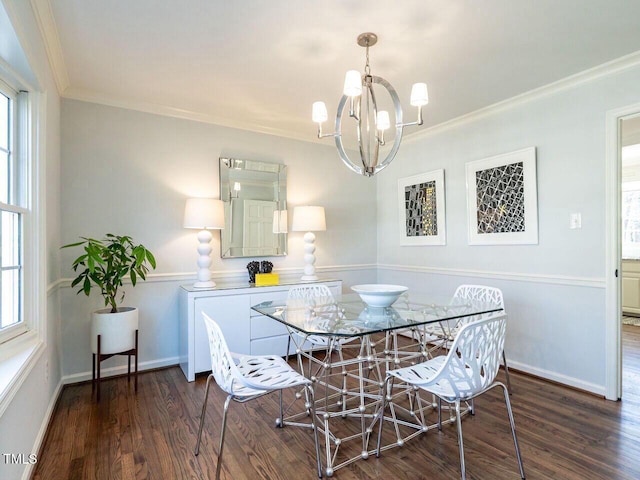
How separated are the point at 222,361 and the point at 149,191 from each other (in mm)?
2155

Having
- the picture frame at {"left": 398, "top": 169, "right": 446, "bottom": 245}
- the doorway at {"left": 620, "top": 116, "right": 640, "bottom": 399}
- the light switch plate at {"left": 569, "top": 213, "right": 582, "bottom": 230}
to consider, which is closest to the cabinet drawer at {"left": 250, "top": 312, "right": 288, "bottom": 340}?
the picture frame at {"left": 398, "top": 169, "right": 446, "bottom": 245}

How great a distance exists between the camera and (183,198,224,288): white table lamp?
3174mm

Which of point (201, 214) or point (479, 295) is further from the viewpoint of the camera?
point (201, 214)

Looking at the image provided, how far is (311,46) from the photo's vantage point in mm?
2268

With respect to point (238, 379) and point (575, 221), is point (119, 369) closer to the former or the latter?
point (238, 379)

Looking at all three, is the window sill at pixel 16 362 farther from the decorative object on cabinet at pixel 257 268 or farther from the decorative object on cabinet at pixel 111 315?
the decorative object on cabinet at pixel 257 268

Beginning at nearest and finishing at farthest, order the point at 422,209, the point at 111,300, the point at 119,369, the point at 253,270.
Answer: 1. the point at 111,300
2. the point at 119,369
3. the point at 253,270
4. the point at 422,209

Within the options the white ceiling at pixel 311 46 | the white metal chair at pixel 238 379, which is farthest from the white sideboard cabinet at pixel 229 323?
the white ceiling at pixel 311 46

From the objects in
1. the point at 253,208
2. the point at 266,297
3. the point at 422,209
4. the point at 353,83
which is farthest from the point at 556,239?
the point at 253,208

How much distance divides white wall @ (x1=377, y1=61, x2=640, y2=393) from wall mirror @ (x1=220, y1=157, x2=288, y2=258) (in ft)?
6.12

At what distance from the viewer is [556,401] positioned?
101 inches

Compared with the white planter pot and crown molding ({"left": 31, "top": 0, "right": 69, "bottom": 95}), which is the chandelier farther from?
the white planter pot

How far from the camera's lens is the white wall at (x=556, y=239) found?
8.66 feet

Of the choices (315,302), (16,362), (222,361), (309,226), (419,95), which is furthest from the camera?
(309,226)
